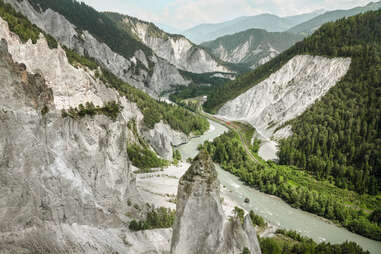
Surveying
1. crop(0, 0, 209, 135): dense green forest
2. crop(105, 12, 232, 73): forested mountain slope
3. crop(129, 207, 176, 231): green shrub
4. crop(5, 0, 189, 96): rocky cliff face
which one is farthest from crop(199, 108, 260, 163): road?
crop(105, 12, 232, 73): forested mountain slope

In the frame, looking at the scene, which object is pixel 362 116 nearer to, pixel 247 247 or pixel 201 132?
pixel 201 132

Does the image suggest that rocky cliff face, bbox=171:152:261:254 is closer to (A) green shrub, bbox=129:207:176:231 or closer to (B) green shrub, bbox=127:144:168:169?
(A) green shrub, bbox=129:207:176:231

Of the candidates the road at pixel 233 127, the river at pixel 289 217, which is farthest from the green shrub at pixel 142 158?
the road at pixel 233 127

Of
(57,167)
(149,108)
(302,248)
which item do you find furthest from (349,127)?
(57,167)

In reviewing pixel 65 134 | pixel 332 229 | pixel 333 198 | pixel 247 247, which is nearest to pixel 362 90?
pixel 333 198

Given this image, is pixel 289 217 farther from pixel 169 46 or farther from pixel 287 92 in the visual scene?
pixel 169 46

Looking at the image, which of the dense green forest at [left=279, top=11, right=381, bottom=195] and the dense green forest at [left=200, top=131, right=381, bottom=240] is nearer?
the dense green forest at [left=200, top=131, right=381, bottom=240]
